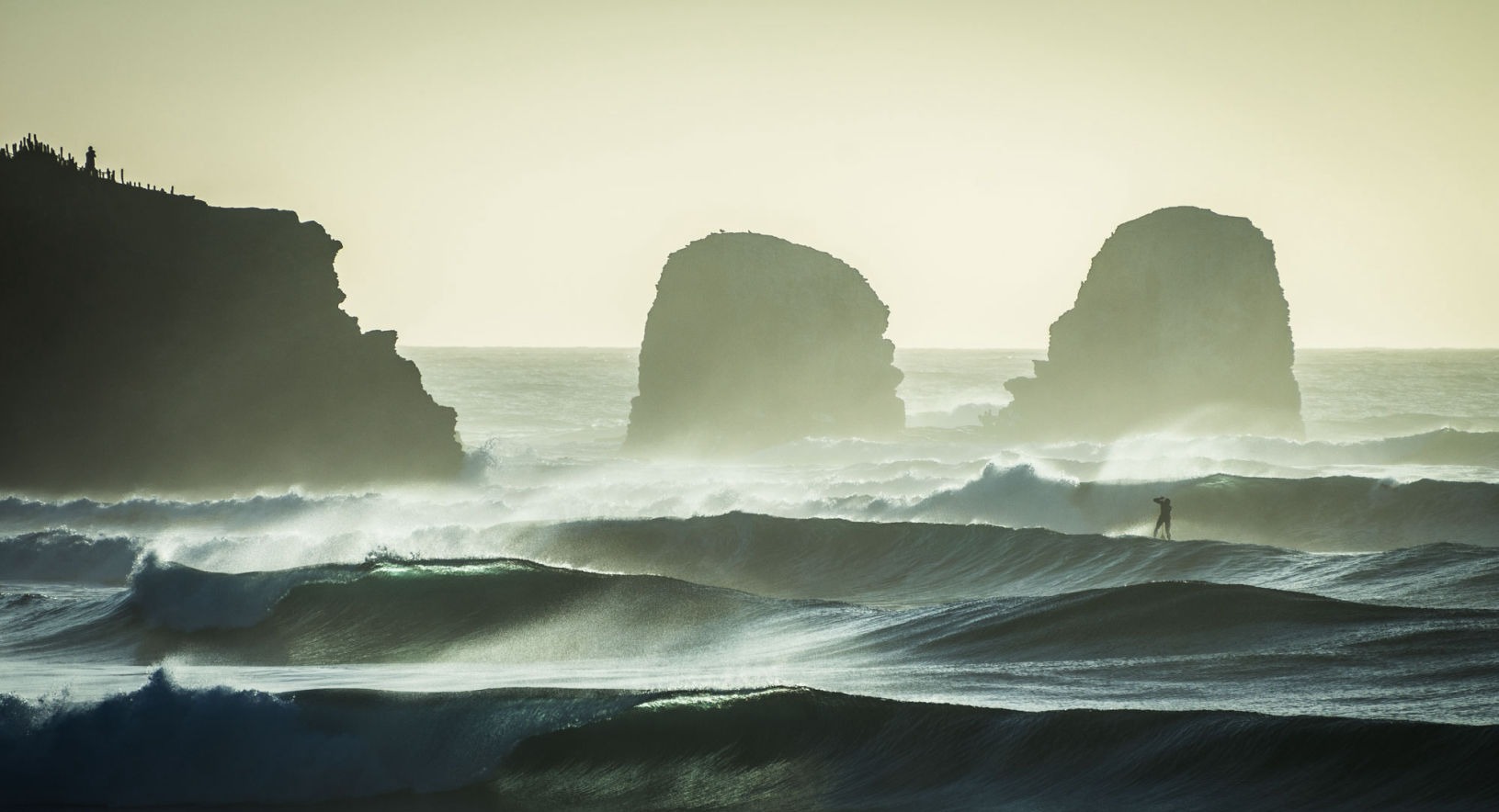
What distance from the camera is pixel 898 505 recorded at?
34.0 meters

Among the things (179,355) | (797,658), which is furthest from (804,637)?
(179,355)

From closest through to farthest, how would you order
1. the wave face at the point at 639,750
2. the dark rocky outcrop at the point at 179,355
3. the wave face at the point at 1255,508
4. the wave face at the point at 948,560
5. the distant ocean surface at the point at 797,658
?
the wave face at the point at 639,750
the distant ocean surface at the point at 797,658
the wave face at the point at 948,560
the wave face at the point at 1255,508
the dark rocky outcrop at the point at 179,355

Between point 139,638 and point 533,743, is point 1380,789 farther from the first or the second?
point 139,638

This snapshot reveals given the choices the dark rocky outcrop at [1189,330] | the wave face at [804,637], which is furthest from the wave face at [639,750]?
the dark rocky outcrop at [1189,330]

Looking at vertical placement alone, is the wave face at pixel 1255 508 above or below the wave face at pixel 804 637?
above

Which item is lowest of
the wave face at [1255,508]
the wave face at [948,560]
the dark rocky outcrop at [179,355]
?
the wave face at [948,560]

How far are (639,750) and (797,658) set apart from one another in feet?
12.4

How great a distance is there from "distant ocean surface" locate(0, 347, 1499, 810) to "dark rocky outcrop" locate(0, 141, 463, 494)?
5.17 metres

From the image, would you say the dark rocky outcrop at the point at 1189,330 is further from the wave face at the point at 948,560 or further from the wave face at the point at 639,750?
the wave face at the point at 639,750

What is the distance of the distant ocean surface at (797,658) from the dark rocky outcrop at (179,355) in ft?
17.0

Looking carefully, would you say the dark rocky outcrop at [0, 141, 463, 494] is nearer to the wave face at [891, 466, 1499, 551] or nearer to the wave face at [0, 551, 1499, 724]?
the wave face at [891, 466, 1499, 551]

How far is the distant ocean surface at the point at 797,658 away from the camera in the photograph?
33.4ft

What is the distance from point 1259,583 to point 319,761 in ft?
39.9

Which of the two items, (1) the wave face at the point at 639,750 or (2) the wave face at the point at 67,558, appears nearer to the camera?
(1) the wave face at the point at 639,750
